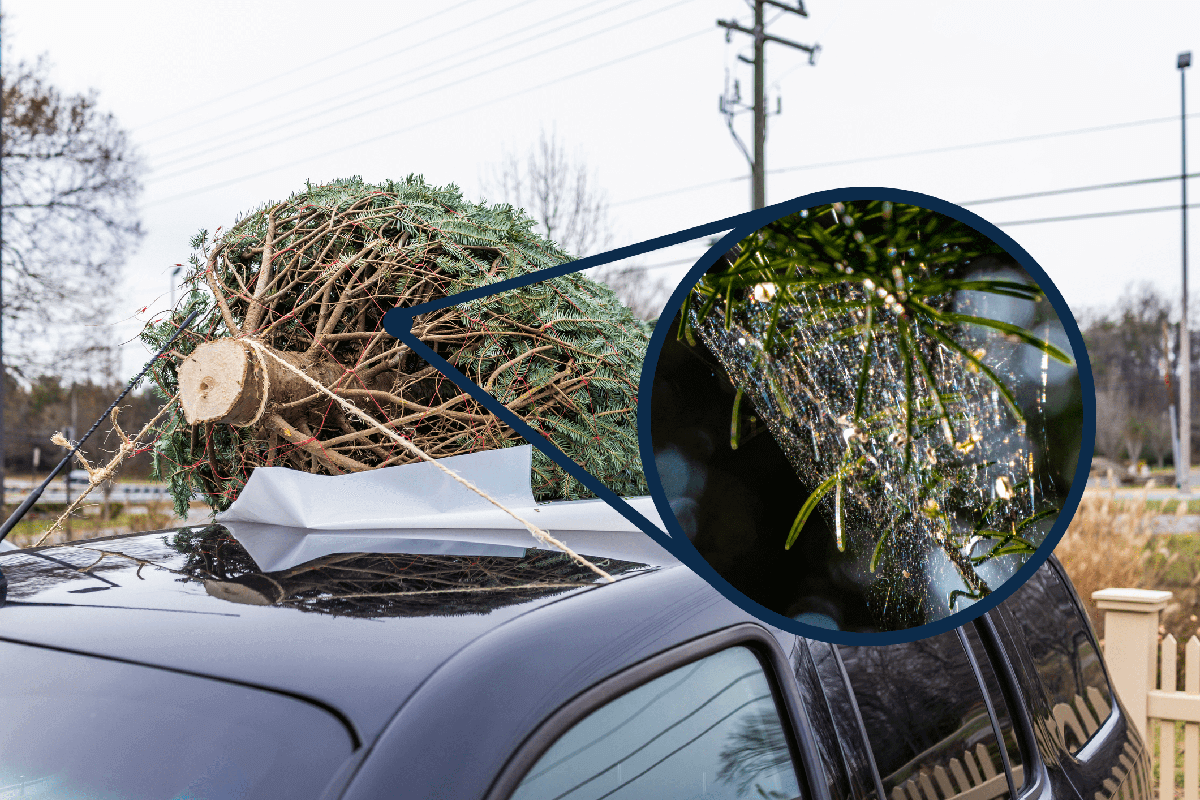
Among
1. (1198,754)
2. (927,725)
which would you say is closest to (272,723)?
(927,725)

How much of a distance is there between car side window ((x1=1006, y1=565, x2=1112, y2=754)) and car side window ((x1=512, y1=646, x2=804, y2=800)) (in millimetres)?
1294

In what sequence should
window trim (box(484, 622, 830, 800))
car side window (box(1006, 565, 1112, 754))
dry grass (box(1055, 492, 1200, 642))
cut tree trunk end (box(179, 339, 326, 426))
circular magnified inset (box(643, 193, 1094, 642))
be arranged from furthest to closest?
dry grass (box(1055, 492, 1200, 642)), car side window (box(1006, 565, 1112, 754)), cut tree trunk end (box(179, 339, 326, 426)), circular magnified inset (box(643, 193, 1094, 642)), window trim (box(484, 622, 830, 800))

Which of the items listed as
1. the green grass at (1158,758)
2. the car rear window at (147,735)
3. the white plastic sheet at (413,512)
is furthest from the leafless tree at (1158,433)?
the car rear window at (147,735)

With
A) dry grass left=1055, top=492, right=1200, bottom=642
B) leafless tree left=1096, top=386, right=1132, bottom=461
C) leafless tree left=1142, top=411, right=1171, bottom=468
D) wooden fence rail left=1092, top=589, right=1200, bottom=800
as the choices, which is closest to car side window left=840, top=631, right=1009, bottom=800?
wooden fence rail left=1092, top=589, right=1200, bottom=800

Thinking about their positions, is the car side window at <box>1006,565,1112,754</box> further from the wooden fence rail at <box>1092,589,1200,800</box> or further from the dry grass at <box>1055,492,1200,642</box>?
the dry grass at <box>1055,492,1200,642</box>

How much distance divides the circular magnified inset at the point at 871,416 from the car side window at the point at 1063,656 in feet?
4.26

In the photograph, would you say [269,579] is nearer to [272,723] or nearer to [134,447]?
[272,723]

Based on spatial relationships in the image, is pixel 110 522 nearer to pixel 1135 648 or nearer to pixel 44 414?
pixel 44 414

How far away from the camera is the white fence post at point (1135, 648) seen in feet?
15.0

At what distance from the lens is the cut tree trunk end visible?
2.06 m

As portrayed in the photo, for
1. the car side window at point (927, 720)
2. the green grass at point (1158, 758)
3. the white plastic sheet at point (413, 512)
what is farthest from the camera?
the green grass at point (1158, 758)

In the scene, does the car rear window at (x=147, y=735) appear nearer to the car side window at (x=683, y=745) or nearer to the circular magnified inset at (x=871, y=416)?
the car side window at (x=683, y=745)

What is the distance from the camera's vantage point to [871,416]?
4.00 feet

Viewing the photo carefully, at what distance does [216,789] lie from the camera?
101cm
